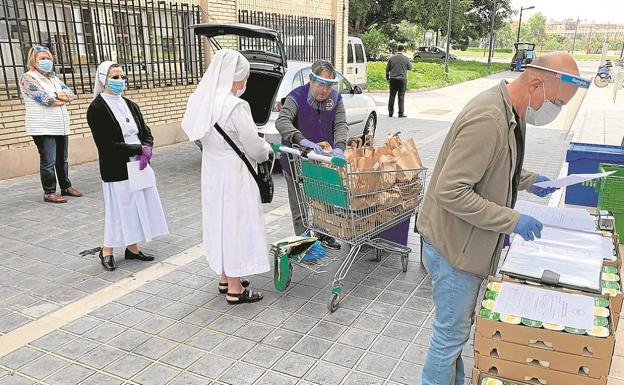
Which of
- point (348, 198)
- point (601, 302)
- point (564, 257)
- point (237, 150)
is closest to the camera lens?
point (601, 302)

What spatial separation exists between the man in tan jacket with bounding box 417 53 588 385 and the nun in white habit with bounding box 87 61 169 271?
292 centimetres

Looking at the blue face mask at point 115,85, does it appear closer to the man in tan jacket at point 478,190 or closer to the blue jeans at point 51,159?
the blue jeans at point 51,159

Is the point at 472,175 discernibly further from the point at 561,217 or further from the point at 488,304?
the point at 561,217

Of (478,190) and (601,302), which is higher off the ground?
(478,190)

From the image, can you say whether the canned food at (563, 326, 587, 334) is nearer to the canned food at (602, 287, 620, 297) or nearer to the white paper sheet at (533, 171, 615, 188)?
the canned food at (602, 287, 620, 297)

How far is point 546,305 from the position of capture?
2.19m

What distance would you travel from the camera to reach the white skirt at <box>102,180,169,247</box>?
445cm

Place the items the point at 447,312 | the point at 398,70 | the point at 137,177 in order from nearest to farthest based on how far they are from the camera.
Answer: the point at 447,312
the point at 137,177
the point at 398,70

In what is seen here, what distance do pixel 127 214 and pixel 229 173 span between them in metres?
1.38

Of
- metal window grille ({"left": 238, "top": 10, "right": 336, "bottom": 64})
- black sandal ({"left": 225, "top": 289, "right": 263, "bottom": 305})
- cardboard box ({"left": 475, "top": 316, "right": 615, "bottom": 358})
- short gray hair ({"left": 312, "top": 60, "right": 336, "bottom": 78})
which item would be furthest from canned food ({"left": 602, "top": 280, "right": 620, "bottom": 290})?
metal window grille ({"left": 238, "top": 10, "right": 336, "bottom": 64})

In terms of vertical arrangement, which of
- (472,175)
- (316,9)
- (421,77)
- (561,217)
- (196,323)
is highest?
(316,9)

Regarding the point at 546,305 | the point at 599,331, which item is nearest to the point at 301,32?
the point at 546,305

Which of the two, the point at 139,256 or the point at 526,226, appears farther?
the point at 139,256

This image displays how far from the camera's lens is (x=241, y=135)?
3604 millimetres
